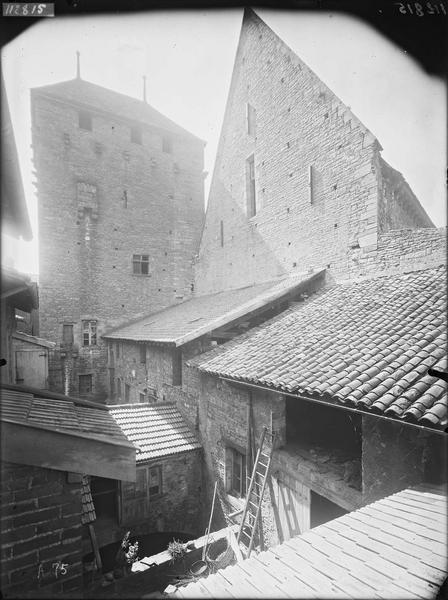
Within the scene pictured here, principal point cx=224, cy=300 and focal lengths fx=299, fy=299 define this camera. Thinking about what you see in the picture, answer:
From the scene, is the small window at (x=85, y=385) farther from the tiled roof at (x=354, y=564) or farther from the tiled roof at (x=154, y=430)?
the tiled roof at (x=354, y=564)

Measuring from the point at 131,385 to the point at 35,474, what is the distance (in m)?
9.92

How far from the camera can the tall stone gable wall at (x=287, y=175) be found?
7.40 metres

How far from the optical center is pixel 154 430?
23.7 ft

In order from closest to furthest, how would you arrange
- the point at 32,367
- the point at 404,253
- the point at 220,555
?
the point at 220,555 → the point at 404,253 → the point at 32,367

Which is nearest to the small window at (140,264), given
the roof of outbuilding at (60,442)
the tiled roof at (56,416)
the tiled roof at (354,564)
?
the tiled roof at (56,416)

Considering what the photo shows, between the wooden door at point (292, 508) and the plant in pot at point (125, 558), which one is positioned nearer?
the wooden door at point (292, 508)

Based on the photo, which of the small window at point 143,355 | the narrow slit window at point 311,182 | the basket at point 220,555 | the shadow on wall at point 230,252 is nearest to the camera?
the basket at point 220,555

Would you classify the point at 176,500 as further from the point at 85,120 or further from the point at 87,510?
Answer: the point at 85,120

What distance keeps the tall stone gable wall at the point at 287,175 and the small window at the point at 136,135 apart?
5381mm

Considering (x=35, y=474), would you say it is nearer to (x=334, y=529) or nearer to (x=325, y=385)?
(x=334, y=529)

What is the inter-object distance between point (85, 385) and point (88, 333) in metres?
2.41

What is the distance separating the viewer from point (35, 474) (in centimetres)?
207

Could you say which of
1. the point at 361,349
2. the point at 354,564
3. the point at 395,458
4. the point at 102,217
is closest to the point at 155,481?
the point at 395,458

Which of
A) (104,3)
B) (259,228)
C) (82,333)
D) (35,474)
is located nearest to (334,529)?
(35,474)
